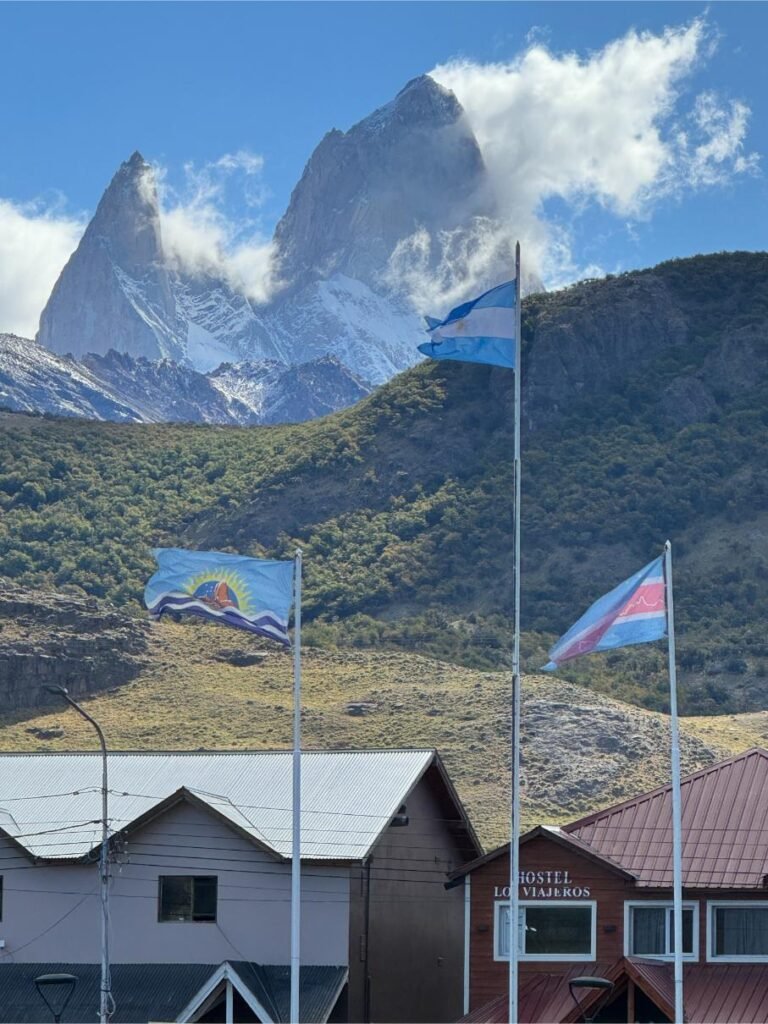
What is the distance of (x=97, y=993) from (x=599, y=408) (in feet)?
365

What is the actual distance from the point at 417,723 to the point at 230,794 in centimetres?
4834

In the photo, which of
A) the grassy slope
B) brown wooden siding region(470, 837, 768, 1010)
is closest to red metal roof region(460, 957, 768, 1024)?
brown wooden siding region(470, 837, 768, 1010)

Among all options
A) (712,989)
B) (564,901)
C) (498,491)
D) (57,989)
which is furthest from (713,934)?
(498,491)

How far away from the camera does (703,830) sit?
4544 centimetres

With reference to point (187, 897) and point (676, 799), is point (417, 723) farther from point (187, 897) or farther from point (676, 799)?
Answer: point (676, 799)

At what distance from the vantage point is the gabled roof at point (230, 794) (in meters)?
47.4

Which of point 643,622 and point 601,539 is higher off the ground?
point 601,539

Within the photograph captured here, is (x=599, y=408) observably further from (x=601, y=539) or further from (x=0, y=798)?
(x=0, y=798)

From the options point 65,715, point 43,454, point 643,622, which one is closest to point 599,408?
point 43,454

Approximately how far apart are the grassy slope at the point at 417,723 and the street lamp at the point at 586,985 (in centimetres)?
3499

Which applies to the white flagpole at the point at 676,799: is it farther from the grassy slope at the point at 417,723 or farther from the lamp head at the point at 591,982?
the grassy slope at the point at 417,723

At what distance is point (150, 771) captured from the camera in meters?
51.4

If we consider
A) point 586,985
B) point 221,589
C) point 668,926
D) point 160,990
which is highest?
point 221,589

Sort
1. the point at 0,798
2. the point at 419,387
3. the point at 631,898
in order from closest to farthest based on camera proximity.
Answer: the point at 631,898 < the point at 0,798 < the point at 419,387
